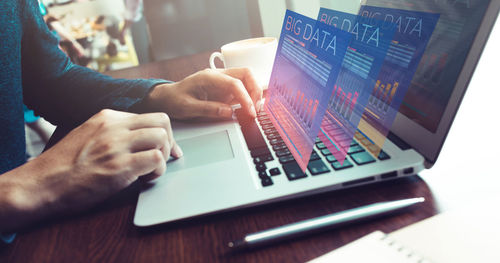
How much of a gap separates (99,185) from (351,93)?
1.13ft

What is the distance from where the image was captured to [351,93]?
1.42ft

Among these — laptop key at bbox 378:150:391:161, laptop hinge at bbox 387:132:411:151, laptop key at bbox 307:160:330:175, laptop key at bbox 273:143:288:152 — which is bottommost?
laptop key at bbox 273:143:288:152

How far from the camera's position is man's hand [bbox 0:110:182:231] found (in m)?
0.41

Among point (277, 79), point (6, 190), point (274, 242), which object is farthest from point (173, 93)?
point (274, 242)

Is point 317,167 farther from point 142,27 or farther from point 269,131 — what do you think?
point 142,27

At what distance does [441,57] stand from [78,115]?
768 millimetres

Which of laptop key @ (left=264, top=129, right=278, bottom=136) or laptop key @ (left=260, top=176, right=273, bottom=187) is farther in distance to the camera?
laptop key @ (left=264, top=129, right=278, bottom=136)

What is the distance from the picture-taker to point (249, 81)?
0.68m

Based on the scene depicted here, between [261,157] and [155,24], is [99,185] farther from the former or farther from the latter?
[155,24]

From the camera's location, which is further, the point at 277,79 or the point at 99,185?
the point at 277,79

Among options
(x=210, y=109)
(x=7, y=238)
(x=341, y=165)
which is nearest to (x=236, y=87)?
(x=210, y=109)

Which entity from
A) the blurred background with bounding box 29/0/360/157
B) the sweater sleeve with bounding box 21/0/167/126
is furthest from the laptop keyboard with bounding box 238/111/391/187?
the blurred background with bounding box 29/0/360/157

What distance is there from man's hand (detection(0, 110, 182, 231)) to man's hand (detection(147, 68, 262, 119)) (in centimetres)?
19
